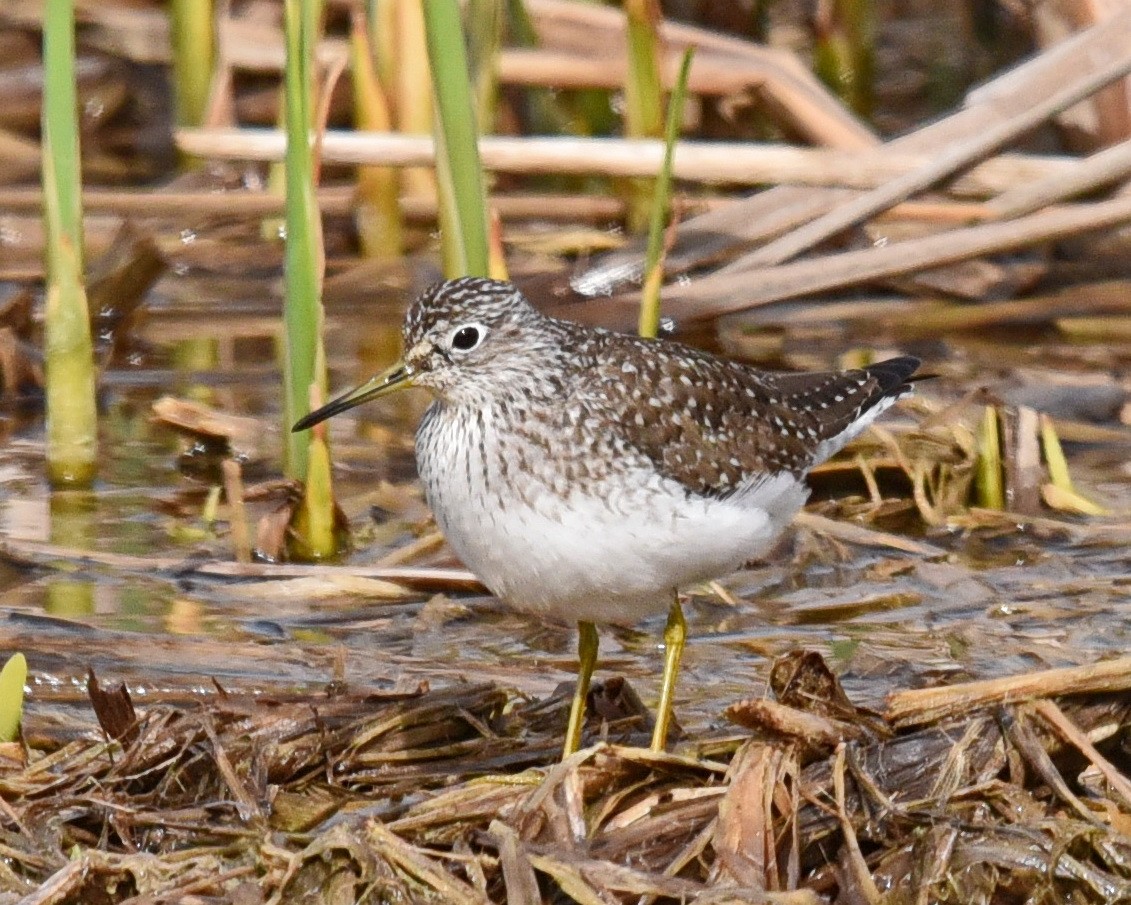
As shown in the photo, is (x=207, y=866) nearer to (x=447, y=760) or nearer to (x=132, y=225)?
(x=447, y=760)

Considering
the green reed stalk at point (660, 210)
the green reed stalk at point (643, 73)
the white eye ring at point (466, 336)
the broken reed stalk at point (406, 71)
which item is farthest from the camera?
the broken reed stalk at point (406, 71)

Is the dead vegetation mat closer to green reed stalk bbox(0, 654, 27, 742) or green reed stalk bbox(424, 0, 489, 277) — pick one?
green reed stalk bbox(0, 654, 27, 742)

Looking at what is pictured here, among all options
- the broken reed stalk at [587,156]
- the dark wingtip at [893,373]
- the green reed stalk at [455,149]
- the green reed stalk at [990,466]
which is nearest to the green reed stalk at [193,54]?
the broken reed stalk at [587,156]

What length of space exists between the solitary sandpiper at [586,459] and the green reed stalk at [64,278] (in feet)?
5.64

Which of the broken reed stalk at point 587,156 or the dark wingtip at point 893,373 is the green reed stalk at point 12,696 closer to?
the dark wingtip at point 893,373

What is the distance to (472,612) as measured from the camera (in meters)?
6.82

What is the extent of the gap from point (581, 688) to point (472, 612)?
1.25 m

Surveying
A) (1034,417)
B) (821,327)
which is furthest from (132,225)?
(1034,417)

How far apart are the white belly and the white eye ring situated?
0.40m

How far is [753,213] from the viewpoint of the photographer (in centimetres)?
970

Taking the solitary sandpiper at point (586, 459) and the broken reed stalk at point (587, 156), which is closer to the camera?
the solitary sandpiper at point (586, 459)

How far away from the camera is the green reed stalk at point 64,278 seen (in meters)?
6.83

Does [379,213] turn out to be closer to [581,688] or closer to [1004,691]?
[581,688]

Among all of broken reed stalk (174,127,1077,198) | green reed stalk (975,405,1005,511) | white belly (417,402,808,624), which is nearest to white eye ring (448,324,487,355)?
white belly (417,402,808,624)
